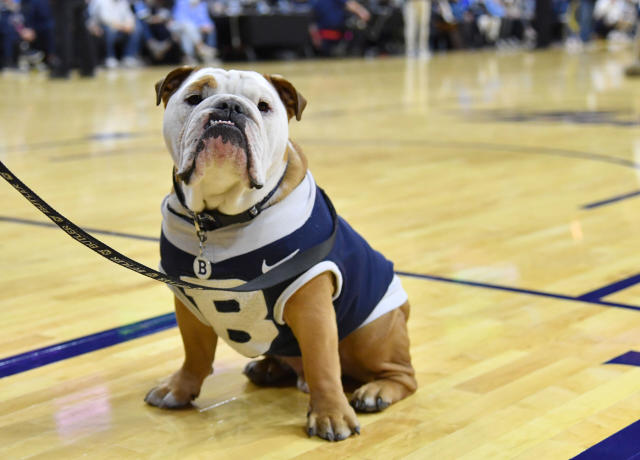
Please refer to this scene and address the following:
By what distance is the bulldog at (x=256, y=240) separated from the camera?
71.2 inches

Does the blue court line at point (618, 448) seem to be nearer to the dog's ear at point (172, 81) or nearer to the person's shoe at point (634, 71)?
the dog's ear at point (172, 81)

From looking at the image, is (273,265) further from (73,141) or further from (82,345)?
(73,141)

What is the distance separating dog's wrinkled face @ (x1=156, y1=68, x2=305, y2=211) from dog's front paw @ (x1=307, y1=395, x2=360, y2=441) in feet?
1.46

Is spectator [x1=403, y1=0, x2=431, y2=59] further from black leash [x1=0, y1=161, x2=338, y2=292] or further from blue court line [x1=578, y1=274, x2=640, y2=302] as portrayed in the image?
black leash [x1=0, y1=161, x2=338, y2=292]

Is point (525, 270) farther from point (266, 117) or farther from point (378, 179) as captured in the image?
point (378, 179)

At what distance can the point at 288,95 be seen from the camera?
1.96 meters

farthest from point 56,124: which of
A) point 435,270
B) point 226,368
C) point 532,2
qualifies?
point 532,2

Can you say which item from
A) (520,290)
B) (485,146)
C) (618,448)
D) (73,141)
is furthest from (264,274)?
(73,141)

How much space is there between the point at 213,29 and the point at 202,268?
1532 centimetres

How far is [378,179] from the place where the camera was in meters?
5.00

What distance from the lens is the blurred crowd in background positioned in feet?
47.0

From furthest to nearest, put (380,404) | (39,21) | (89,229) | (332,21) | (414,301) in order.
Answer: (332,21), (39,21), (89,229), (414,301), (380,404)

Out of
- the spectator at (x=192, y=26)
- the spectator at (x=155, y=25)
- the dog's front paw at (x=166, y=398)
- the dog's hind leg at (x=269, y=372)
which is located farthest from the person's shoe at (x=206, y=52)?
the dog's front paw at (x=166, y=398)

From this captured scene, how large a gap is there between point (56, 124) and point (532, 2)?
805 inches
